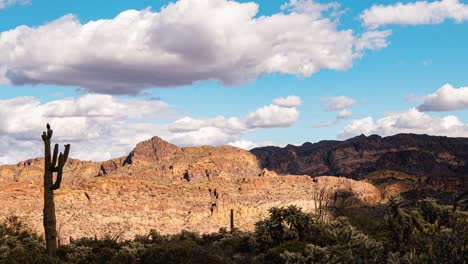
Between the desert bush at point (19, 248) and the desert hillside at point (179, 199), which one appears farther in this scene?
the desert hillside at point (179, 199)

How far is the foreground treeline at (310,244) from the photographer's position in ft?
22.3

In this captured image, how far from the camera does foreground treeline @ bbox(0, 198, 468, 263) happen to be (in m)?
6.81

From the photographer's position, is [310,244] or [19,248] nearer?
[310,244]

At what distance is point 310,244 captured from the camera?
11.1 metres

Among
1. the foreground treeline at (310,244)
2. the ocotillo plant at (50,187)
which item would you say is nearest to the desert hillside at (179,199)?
the foreground treeline at (310,244)

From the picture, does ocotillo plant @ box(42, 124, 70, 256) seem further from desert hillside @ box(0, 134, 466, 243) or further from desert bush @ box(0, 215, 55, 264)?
desert hillside @ box(0, 134, 466, 243)

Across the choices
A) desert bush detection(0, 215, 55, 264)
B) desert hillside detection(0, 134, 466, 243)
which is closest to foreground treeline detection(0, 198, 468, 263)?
desert bush detection(0, 215, 55, 264)

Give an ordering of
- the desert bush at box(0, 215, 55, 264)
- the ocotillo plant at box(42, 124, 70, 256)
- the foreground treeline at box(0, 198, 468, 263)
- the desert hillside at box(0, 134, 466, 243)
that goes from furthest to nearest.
A: the desert hillside at box(0, 134, 466, 243) < the ocotillo plant at box(42, 124, 70, 256) < the desert bush at box(0, 215, 55, 264) < the foreground treeline at box(0, 198, 468, 263)

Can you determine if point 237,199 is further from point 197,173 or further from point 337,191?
point 197,173

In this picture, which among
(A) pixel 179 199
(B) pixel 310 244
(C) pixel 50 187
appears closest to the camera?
(B) pixel 310 244

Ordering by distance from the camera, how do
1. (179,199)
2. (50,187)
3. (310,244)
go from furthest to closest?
1. (179,199)
2. (50,187)
3. (310,244)

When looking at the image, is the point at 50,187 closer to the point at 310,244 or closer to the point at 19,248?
the point at 19,248

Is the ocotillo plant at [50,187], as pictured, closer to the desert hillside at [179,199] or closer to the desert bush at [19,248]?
the desert bush at [19,248]

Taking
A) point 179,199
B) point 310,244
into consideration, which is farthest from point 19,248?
point 179,199
